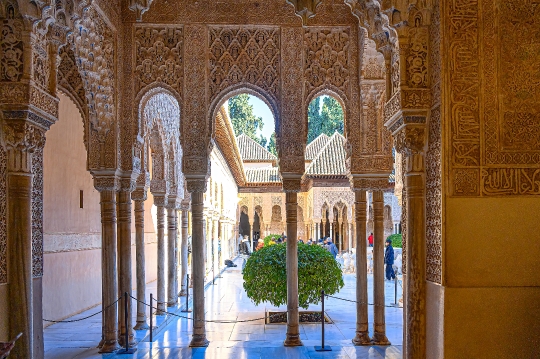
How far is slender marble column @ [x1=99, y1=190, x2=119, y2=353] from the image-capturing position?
8.49m

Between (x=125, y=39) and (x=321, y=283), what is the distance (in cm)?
536

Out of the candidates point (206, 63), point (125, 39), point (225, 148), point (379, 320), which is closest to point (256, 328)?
point (379, 320)

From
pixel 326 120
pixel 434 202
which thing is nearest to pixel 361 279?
pixel 434 202

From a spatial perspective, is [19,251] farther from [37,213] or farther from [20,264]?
[37,213]

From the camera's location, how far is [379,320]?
29.9ft

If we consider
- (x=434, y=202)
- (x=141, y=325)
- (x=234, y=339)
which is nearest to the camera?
(x=434, y=202)

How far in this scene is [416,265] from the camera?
202 inches

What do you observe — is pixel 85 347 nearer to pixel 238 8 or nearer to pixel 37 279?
pixel 37 279

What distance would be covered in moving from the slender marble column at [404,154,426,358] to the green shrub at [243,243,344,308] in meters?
5.16

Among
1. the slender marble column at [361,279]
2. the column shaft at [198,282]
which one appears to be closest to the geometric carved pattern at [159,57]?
the column shaft at [198,282]

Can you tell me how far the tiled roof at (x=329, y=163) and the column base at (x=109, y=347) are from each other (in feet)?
71.9

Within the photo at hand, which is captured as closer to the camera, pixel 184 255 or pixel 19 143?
pixel 19 143

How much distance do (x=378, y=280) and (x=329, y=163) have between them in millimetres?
22043

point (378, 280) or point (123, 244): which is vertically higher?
point (123, 244)
